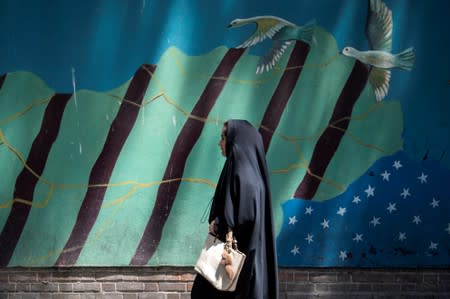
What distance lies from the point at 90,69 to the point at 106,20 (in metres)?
0.43

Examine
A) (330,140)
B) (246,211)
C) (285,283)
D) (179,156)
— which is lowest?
Answer: (285,283)

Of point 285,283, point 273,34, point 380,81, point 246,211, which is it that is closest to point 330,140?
point 380,81

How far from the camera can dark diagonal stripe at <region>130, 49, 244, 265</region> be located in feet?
19.4

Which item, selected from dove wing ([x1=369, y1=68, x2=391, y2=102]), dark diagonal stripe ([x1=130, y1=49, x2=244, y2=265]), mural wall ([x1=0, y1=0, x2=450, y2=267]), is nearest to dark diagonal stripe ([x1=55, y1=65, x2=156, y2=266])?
mural wall ([x1=0, y1=0, x2=450, y2=267])

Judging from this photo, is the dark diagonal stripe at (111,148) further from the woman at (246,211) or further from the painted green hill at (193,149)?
the woman at (246,211)

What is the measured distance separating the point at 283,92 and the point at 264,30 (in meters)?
0.54

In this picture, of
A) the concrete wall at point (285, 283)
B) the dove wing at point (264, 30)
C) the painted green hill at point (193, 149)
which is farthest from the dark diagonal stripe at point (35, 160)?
the dove wing at point (264, 30)

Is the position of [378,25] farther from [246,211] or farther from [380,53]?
[246,211]

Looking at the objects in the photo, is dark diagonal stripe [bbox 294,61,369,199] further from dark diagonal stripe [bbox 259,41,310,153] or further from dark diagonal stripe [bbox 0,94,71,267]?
dark diagonal stripe [bbox 0,94,71,267]

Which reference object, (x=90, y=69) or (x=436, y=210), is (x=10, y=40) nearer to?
(x=90, y=69)

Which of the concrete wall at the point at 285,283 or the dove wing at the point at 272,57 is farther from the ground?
the dove wing at the point at 272,57

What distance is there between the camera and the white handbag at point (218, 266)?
4.28 meters

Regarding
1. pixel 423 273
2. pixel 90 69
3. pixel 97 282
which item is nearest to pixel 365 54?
pixel 423 273

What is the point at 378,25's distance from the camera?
590 centimetres
